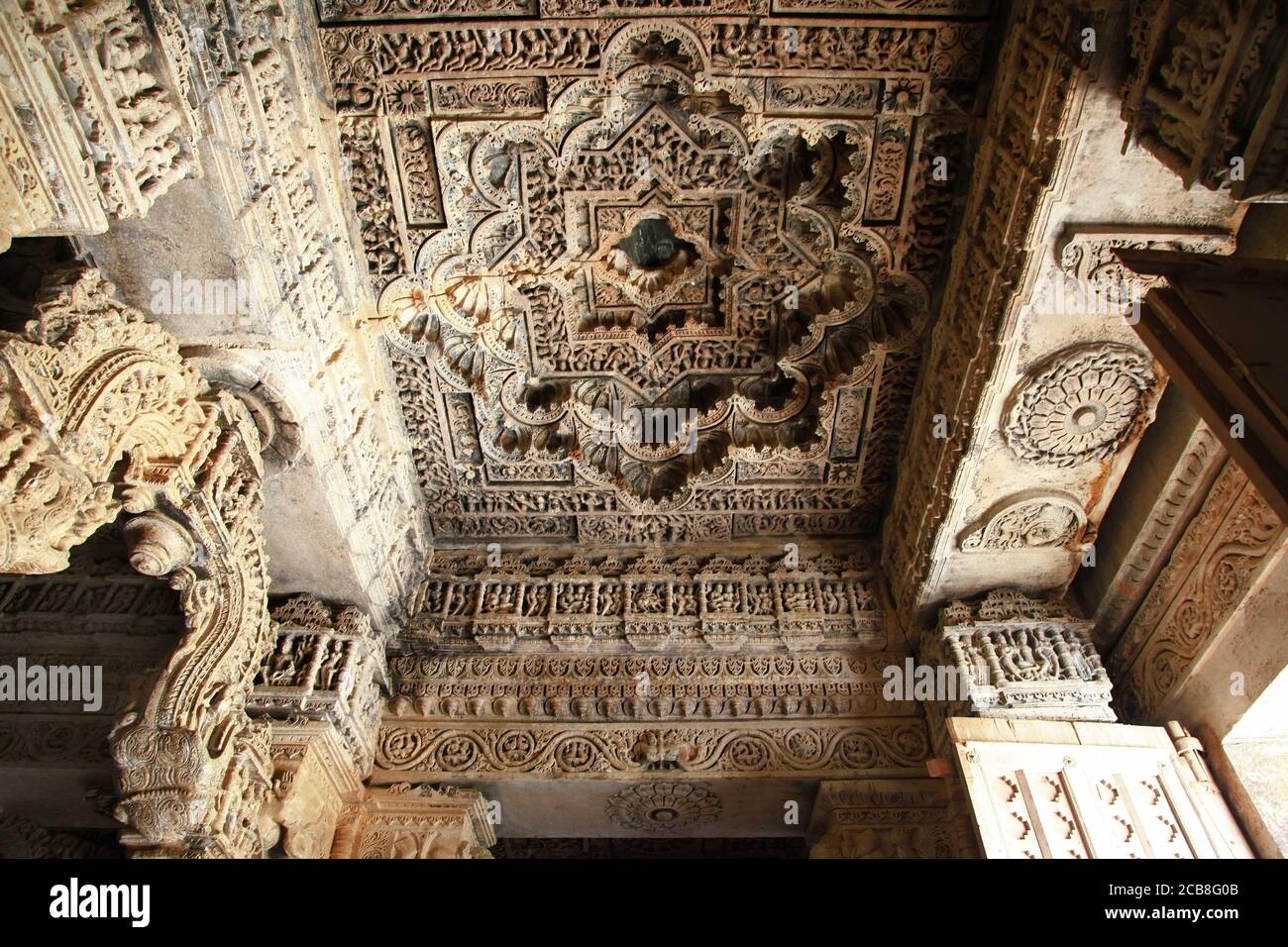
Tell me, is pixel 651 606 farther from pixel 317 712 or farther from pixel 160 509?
pixel 160 509

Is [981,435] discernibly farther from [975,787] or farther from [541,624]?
[541,624]

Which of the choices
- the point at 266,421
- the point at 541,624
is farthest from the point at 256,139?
the point at 541,624

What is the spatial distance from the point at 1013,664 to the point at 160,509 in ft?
11.8

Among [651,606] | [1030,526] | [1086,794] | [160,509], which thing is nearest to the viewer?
[160,509]

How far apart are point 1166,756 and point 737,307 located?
8.90ft

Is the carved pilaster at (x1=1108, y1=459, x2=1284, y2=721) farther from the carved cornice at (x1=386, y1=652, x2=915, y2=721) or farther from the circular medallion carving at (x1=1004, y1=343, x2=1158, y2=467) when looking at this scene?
the carved cornice at (x1=386, y1=652, x2=915, y2=721)

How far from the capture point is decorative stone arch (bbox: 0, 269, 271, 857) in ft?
8.01

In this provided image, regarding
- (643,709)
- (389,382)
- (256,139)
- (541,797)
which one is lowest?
(541,797)

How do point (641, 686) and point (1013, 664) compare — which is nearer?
point (1013, 664)

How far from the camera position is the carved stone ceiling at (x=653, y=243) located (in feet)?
11.3

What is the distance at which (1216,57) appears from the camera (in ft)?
7.47

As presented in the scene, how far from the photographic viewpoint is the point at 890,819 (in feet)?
13.4

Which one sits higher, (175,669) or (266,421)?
(266,421)

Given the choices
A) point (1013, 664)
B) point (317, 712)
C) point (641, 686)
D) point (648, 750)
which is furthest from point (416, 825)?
point (1013, 664)
